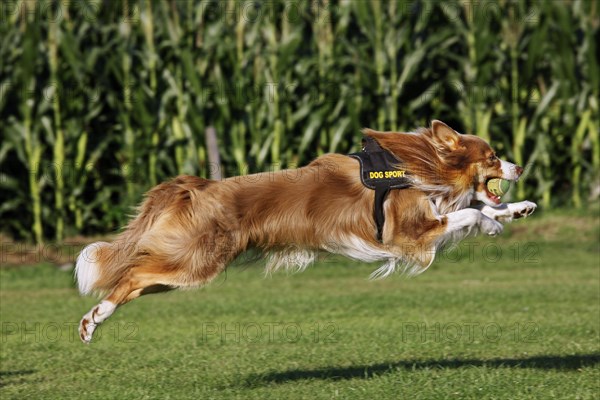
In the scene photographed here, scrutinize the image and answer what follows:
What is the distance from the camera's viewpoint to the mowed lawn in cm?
744

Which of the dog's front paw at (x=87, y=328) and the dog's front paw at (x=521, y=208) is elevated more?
the dog's front paw at (x=521, y=208)

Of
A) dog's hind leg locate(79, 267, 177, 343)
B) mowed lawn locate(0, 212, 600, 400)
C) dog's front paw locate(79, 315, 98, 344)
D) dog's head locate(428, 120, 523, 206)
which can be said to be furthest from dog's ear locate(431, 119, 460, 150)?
dog's front paw locate(79, 315, 98, 344)

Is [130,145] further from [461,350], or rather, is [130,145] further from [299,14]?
[461,350]

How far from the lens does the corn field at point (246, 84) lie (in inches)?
625

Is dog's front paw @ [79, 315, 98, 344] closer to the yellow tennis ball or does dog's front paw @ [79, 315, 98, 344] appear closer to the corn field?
the yellow tennis ball

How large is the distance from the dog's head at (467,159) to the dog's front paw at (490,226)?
343 mm

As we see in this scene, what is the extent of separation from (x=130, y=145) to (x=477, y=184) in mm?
9483

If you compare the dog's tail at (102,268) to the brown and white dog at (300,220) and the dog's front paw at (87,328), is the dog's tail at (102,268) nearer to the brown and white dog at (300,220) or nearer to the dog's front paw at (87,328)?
the brown and white dog at (300,220)

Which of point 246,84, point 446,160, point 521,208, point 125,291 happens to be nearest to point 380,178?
point 446,160

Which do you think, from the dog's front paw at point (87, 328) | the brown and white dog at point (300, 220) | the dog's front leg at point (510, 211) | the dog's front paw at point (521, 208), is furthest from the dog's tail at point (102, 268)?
the dog's front paw at point (521, 208)

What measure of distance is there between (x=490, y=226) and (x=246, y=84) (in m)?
9.21

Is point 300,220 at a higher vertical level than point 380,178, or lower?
lower

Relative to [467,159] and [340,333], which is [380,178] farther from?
[340,333]

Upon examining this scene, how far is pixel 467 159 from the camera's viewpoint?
7461 millimetres
